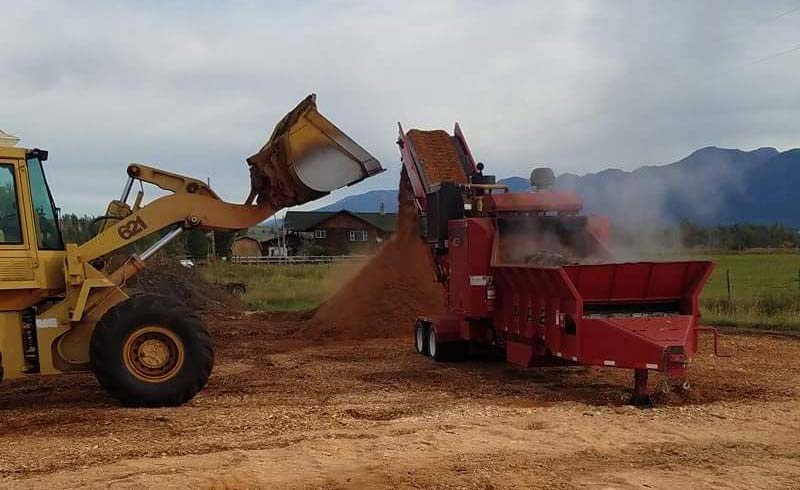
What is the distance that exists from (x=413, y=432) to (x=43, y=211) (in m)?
5.19

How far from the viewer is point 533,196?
12.3 meters

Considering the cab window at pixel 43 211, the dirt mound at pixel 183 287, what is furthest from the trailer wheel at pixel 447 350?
the dirt mound at pixel 183 287

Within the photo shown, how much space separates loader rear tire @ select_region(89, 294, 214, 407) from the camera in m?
9.09

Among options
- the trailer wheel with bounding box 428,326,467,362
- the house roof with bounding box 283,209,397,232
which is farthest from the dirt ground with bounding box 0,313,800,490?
the house roof with bounding box 283,209,397,232

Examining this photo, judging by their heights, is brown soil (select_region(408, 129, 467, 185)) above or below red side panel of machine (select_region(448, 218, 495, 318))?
above

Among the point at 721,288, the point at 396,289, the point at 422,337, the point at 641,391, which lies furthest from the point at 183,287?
the point at 721,288

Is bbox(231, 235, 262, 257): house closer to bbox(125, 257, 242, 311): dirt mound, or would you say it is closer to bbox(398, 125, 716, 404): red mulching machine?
bbox(125, 257, 242, 311): dirt mound

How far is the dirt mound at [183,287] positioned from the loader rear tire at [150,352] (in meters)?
13.7

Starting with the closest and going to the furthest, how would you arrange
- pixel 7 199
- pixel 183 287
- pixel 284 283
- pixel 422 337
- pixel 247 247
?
pixel 7 199 < pixel 422 337 < pixel 183 287 < pixel 284 283 < pixel 247 247

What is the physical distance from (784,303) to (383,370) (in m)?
→ 11.9

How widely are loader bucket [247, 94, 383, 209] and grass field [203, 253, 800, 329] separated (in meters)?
4.97

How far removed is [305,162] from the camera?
34.8 feet

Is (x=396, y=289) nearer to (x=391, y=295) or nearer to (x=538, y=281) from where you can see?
(x=391, y=295)

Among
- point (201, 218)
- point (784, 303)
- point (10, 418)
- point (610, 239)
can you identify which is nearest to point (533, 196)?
point (610, 239)
